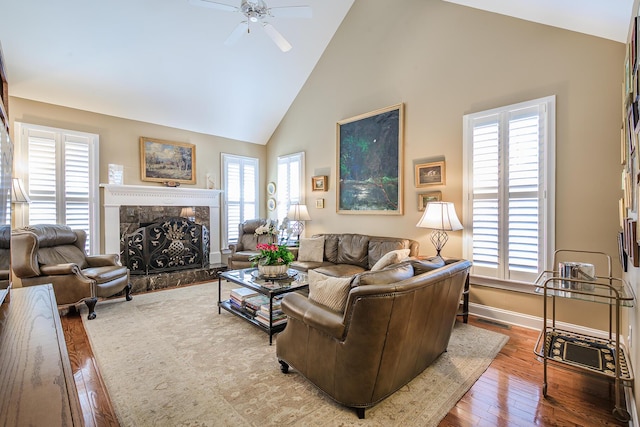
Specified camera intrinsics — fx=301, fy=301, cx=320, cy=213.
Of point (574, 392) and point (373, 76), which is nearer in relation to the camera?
point (574, 392)

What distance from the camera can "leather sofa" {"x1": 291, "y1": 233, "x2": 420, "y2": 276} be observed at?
4196mm

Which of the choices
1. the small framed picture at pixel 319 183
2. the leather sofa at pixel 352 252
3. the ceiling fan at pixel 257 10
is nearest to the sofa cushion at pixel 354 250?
the leather sofa at pixel 352 252

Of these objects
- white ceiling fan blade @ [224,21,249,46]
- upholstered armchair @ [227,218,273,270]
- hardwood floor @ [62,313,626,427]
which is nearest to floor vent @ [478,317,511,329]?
hardwood floor @ [62,313,626,427]

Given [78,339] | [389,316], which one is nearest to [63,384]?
[389,316]

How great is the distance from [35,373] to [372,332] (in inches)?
57.8

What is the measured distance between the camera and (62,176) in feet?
15.0

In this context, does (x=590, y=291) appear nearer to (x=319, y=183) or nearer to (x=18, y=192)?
(x=319, y=183)

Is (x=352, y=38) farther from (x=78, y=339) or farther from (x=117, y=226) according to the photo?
(x=78, y=339)

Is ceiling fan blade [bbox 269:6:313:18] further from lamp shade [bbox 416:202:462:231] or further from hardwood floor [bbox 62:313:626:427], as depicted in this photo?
hardwood floor [bbox 62:313:626:427]

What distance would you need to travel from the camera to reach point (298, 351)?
224cm

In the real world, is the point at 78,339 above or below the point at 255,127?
below

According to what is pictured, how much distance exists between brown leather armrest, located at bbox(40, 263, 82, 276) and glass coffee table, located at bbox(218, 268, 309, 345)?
5.80 ft

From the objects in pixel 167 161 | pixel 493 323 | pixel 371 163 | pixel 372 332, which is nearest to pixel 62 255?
pixel 167 161

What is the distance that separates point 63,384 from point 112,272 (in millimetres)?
3749
